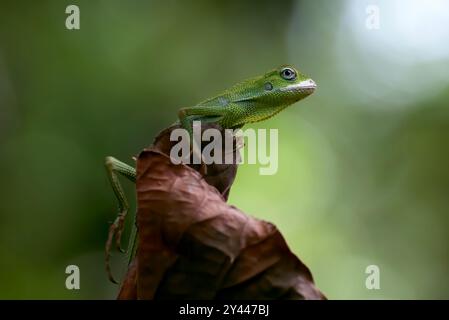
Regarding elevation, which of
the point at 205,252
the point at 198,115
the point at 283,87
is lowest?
the point at 205,252

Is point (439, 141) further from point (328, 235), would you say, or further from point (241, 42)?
point (241, 42)

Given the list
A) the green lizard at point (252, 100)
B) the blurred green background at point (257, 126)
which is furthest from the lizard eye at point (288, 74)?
the blurred green background at point (257, 126)

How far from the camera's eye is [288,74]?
357 cm

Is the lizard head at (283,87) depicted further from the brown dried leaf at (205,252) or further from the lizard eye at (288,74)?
the brown dried leaf at (205,252)

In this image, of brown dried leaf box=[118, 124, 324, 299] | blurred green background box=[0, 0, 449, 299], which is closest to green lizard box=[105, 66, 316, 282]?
brown dried leaf box=[118, 124, 324, 299]

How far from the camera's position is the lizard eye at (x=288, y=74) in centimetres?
356

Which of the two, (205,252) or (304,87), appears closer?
(205,252)

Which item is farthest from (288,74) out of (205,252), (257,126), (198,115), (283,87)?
(257,126)

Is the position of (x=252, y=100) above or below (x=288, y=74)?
below

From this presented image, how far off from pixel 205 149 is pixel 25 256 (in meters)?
4.56

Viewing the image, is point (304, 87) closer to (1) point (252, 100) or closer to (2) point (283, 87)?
(2) point (283, 87)

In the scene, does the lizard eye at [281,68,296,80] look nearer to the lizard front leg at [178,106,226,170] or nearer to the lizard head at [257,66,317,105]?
the lizard head at [257,66,317,105]

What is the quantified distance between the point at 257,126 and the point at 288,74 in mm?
3463
